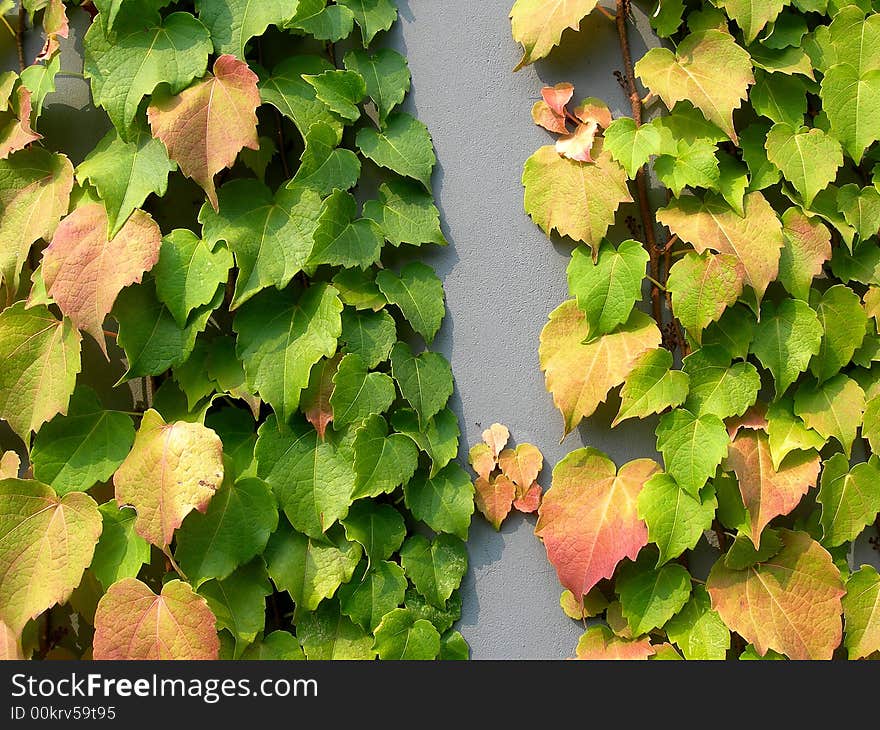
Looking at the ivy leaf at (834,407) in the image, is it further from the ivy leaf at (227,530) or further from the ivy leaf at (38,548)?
the ivy leaf at (38,548)

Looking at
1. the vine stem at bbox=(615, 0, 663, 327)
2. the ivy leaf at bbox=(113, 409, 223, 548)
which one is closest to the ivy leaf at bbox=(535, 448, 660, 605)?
the vine stem at bbox=(615, 0, 663, 327)

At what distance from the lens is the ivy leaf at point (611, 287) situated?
158 cm

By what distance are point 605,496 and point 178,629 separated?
2.75 feet

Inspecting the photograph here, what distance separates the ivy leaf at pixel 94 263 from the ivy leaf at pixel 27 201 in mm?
101

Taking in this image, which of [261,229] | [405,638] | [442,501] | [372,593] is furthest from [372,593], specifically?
[261,229]

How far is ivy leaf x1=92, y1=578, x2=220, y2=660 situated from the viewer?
4.68ft

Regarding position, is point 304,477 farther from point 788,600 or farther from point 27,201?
point 788,600

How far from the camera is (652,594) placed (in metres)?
1.60

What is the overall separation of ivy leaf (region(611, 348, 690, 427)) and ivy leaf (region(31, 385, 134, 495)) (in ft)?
3.18

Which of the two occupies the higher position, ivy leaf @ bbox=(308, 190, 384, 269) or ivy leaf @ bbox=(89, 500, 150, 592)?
ivy leaf @ bbox=(308, 190, 384, 269)

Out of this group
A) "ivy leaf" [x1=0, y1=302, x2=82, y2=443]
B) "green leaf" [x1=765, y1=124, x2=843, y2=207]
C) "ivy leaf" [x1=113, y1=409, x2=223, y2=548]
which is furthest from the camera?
"green leaf" [x1=765, y1=124, x2=843, y2=207]

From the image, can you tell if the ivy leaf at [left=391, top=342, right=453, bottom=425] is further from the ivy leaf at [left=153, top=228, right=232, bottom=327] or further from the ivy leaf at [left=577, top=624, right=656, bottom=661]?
the ivy leaf at [left=577, top=624, right=656, bottom=661]

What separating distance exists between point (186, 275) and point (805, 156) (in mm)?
1246

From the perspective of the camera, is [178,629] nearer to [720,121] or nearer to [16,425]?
[16,425]
